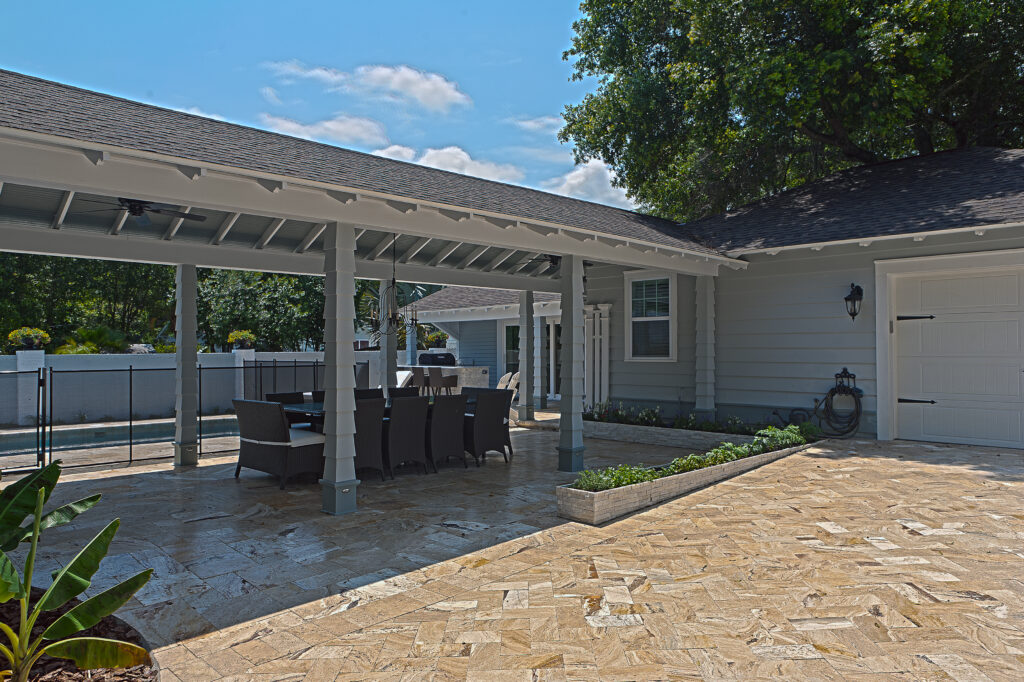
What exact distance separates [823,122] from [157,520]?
14565 mm

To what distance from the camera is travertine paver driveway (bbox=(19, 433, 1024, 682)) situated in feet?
10.8

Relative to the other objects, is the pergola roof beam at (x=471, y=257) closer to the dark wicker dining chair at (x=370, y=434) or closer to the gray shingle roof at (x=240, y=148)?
the gray shingle roof at (x=240, y=148)

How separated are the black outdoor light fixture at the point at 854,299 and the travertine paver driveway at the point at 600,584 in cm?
309

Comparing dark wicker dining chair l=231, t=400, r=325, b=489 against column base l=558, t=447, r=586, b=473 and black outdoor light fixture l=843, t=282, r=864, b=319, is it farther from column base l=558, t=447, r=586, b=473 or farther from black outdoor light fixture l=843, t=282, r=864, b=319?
black outdoor light fixture l=843, t=282, r=864, b=319

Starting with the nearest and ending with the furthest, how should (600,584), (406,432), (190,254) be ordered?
(600,584) → (190,254) → (406,432)

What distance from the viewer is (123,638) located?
324 cm

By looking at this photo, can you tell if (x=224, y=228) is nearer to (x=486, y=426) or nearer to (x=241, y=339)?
(x=486, y=426)

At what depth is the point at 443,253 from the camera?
9.90 metres

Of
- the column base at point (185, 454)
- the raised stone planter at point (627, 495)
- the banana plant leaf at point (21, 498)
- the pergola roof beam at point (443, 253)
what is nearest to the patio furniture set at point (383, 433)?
the column base at point (185, 454)

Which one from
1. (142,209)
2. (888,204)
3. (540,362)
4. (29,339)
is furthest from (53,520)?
(29,339)

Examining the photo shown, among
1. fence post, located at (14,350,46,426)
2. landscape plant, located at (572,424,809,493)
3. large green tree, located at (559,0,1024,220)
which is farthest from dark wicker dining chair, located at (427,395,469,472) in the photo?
fence post, located at (14,350,46,426)

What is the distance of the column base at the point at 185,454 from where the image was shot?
877 centimetres

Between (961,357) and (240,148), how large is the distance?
30.1 feet

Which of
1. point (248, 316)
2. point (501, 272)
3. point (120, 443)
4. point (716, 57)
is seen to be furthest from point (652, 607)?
point (248, 316)
